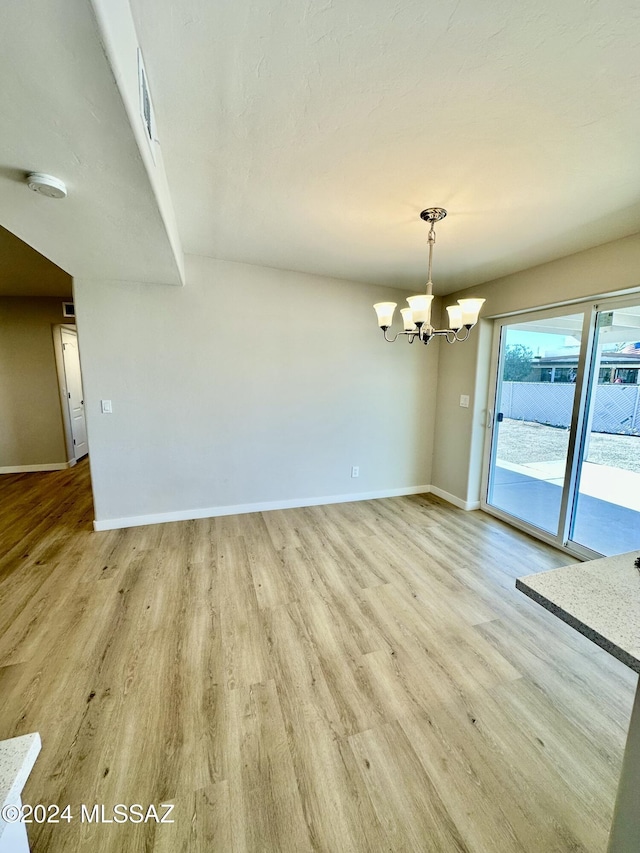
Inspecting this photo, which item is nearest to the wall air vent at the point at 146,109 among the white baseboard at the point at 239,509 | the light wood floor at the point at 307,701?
the light wood floor at the point at 307,701

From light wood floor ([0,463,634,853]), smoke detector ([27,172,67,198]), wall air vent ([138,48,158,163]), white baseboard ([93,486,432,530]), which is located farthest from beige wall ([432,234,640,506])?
smoke detector ([27,172,67,198])

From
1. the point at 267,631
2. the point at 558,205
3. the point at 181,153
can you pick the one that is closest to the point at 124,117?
the point at 181,153

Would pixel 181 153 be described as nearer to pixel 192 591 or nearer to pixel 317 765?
pixel 192 591

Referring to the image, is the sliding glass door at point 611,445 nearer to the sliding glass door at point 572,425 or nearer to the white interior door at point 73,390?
the sliding glass door at point 572,425

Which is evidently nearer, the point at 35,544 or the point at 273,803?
the point at 273,803

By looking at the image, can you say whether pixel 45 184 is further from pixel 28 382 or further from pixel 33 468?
pixel 33 468

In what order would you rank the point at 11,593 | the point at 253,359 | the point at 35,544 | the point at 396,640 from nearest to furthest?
the point at 396,640 < the point at 11,593 < the point at 35,544 < the point at 253,359

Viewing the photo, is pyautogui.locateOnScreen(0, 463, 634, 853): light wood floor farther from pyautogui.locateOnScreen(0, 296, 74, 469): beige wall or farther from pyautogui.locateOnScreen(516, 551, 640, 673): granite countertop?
pyautogui.locateOnScreen(0, 296, 74, 469): beige wall

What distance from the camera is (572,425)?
9.05 feet

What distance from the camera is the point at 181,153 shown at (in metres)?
1.63

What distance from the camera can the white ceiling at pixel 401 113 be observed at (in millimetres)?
1021

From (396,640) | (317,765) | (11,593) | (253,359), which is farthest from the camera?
(253,359)

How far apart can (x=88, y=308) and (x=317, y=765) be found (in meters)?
3.45

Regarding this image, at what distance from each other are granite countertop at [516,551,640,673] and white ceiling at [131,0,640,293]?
1645 millimetres
